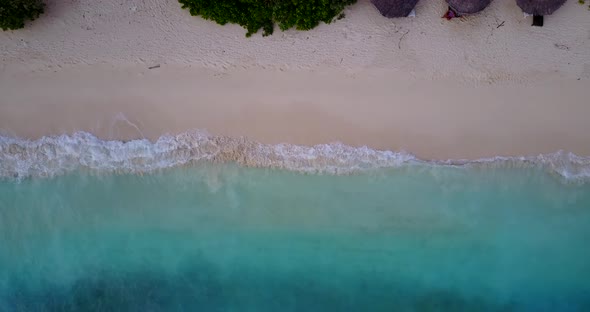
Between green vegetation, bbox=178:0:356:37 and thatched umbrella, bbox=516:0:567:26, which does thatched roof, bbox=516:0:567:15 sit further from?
green vegetation, bbox=178:0:356:37

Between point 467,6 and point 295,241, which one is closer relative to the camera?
point 467,6

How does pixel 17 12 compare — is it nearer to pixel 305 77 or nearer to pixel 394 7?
pixel 305 77

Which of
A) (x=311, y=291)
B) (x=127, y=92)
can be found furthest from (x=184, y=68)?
(x=311, y=291)

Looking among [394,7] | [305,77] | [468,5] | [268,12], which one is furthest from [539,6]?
[268,12]

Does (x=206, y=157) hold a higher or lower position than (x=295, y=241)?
higher

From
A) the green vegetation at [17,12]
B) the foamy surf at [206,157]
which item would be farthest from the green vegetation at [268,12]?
the green vegetation at [17,12]

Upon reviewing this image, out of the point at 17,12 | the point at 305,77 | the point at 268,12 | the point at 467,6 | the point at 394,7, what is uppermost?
the point at 17,12

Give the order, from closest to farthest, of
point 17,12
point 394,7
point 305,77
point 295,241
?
point 17,12
point 394,7
point 305,77
point 295,241
